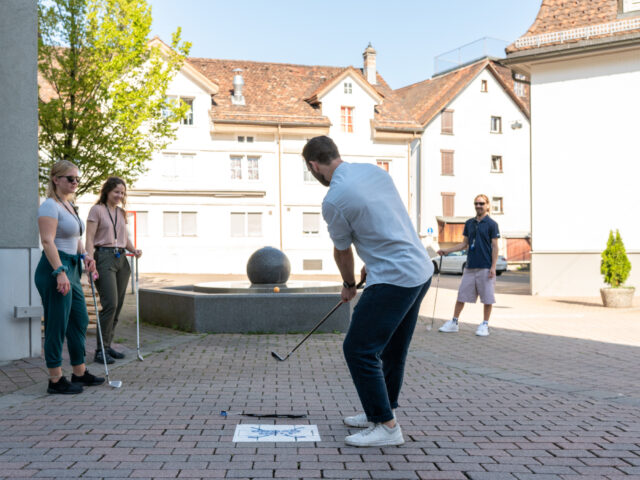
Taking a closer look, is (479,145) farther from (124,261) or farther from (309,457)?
(309,457)

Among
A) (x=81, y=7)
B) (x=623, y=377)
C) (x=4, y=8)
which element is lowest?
(x=623, y=377)

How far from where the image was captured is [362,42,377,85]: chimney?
42281 millimetres

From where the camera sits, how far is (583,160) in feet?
61.7

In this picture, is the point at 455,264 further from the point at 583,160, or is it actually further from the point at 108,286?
the point at 108,286

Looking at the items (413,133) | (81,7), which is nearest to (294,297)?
(81,7)

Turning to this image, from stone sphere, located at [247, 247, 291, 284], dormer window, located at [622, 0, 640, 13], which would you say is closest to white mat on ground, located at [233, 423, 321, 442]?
stone sphere, located at [247, 247, 291, 284]

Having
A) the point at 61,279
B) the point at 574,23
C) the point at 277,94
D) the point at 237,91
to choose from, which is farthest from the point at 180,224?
the point at 61,279

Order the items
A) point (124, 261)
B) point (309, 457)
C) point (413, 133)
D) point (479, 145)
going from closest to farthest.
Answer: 1. point (309, 457)
2. point (124, 261)
3. point (413, 133)
4. point (479, 145)

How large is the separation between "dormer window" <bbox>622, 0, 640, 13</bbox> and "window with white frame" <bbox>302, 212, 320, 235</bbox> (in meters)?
20.0

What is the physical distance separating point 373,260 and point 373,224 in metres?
0.23

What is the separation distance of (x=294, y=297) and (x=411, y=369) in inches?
114

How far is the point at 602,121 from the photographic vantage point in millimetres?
18672

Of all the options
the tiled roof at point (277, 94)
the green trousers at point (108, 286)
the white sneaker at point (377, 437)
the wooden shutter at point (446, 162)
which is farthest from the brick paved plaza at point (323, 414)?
the wooden shutter at point (446, 162)

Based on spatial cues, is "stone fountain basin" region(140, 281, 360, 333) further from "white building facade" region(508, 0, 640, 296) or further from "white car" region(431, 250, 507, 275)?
"white car" region(431, 250, 507, 275)
